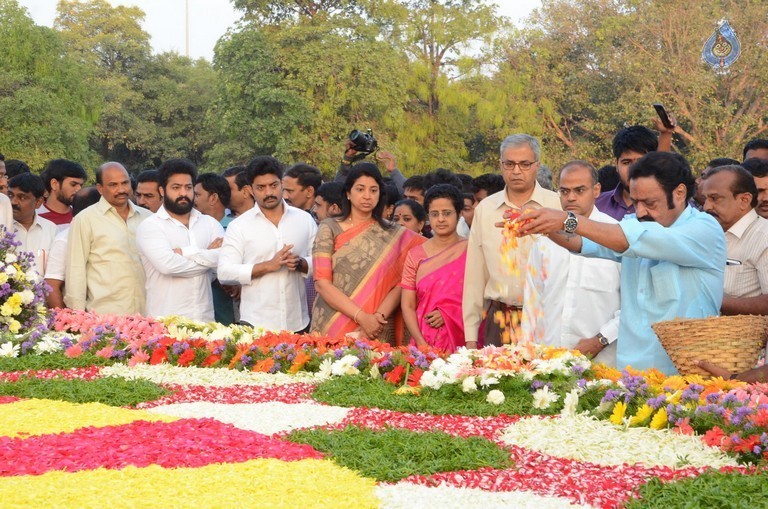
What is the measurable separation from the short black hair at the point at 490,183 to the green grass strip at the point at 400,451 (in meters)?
5.13

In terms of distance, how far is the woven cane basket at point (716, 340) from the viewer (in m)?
5.40

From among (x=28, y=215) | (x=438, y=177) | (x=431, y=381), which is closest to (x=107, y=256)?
(x=28, y=215)

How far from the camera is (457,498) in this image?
432 cm

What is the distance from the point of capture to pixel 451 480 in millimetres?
4605

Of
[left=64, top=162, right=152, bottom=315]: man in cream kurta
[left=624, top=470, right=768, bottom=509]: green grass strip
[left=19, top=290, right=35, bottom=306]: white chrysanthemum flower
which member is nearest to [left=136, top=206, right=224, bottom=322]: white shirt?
[left=64, top=162, right=152, bottom=315]: man in cream kurta

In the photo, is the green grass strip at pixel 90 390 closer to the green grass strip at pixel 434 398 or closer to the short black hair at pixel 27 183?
the green grass strip at pixel 434 398

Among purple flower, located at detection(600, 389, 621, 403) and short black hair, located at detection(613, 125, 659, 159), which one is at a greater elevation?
short black hair, located at detection(613, 125, 659, 159)

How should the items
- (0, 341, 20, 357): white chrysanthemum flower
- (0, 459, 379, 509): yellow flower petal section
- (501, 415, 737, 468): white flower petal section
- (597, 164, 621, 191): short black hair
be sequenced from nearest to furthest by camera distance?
1. (0, 459, 379, 509): yellow flower petal section
2. (501, 415, 737, 468): white flower petal section
3. (0, 341, 20, 357): white chrysanthemum flower
4. (597, 164, 621, 191): short black hair

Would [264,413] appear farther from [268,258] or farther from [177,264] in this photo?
[177,264]

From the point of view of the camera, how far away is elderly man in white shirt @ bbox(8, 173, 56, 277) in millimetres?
10453

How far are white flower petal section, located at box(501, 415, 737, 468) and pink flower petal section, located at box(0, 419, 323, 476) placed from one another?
3.82 ft

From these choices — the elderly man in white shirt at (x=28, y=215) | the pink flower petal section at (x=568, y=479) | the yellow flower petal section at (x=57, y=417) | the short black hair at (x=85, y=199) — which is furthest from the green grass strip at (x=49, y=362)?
the pink flower petal section at (x=568, y=479)

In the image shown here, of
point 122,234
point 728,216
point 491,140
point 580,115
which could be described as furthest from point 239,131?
point 728,216

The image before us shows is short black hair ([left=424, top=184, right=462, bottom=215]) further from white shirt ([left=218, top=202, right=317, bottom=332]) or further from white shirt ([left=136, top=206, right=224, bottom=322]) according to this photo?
white shirt ([left=136, top=206, right=224, bottom=322])
